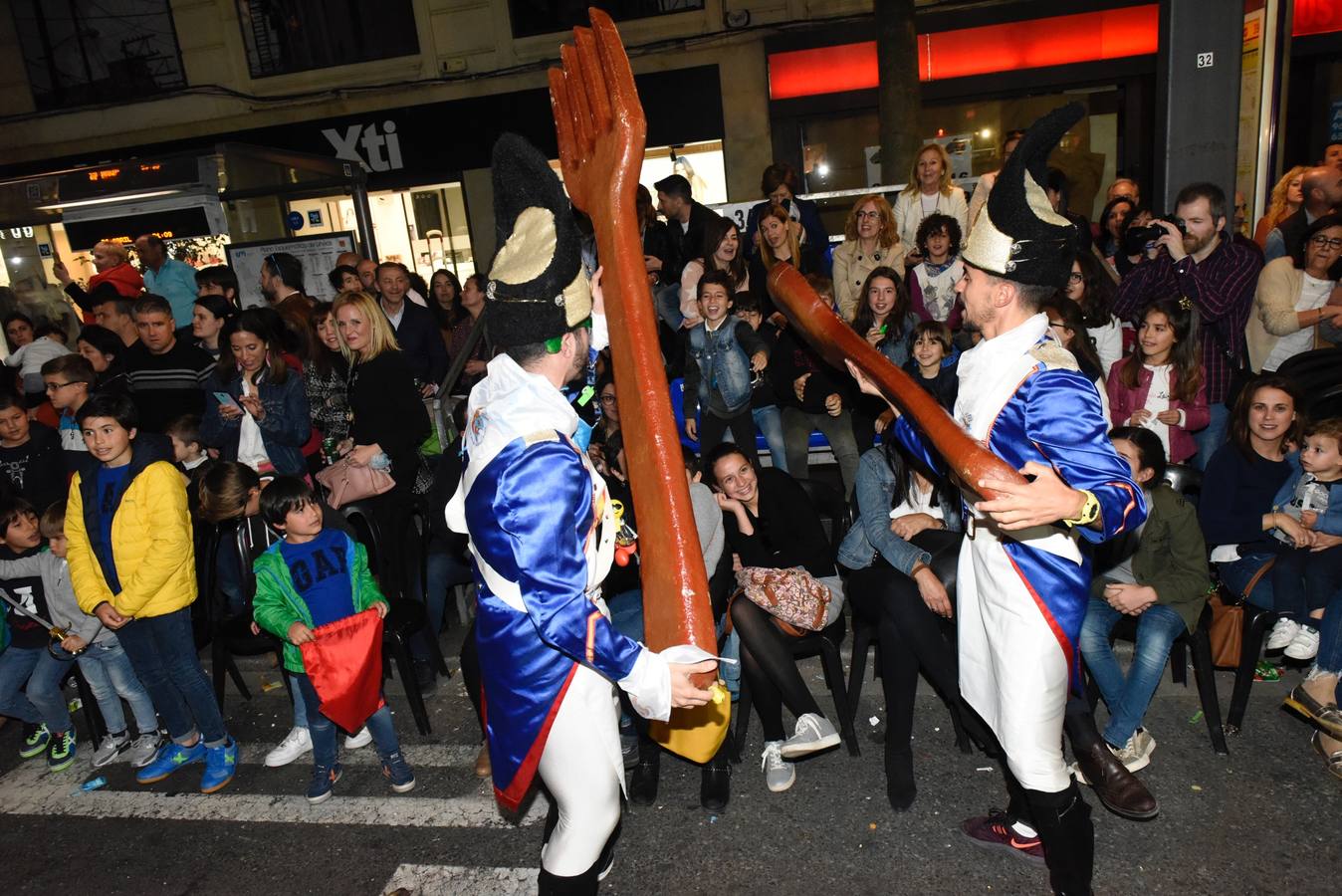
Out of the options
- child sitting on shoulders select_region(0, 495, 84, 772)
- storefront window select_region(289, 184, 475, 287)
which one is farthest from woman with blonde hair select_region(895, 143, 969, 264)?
storefront window select_region(289, 184, 475, 287)

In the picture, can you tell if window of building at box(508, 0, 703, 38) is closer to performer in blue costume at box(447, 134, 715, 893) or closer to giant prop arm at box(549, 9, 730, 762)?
giant prop arm at box(549, 9, 730, 762)

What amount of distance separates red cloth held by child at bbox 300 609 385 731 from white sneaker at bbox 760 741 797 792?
6.03ft

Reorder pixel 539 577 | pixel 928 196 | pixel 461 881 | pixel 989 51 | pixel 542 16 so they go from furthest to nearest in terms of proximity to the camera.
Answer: pixel 542 16 → pixel 989 51 → pixel 928 196 → pixel 461 881 → pixel 539 577

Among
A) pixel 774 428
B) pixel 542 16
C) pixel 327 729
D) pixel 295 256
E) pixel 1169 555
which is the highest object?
pixel 542 16

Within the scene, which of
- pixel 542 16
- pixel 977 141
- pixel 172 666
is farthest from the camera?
pixel 542 16

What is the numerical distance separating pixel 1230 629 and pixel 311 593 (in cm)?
426

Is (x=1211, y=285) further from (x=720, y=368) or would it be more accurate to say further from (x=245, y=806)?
(x=245, y=806)

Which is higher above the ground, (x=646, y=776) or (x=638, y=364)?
(x=638, y=364)

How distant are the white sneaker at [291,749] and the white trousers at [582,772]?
246 centimetres

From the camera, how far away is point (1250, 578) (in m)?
3.99

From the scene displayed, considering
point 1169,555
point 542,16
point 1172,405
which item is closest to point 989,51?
point 542,16

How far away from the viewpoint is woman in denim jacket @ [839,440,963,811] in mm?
3723

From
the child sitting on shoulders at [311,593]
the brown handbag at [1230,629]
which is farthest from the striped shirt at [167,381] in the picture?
the brown handbag at [1230,629]

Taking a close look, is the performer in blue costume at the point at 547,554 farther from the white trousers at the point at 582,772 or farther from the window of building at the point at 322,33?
the window of building at the point at 322,33
